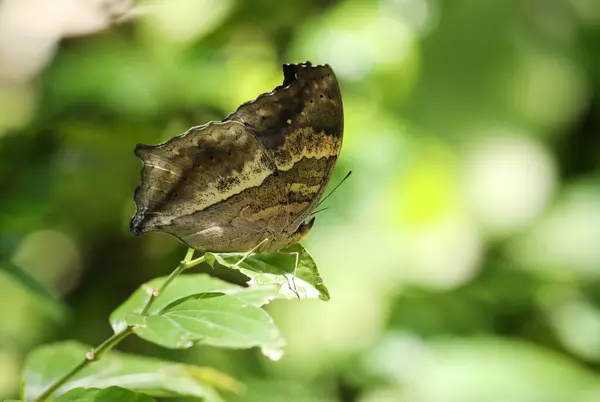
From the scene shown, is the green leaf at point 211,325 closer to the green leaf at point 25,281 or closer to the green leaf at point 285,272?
the green leaf at point 285,272

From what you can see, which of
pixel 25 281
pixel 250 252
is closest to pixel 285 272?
pixel 250 252

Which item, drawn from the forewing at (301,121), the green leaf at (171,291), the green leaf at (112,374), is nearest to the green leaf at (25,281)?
the green leaf at (112,374)

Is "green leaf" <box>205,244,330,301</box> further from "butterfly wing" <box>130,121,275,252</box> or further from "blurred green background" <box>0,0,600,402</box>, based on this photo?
"blurred green background" <box>0,0,600,402</box>

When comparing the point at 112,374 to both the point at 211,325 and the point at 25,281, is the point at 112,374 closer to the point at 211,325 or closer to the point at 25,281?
the point at 211,325

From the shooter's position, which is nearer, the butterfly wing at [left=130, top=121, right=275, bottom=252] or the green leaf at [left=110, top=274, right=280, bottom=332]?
the green leaf at [left=110, top=274, right=280, bottom=332]

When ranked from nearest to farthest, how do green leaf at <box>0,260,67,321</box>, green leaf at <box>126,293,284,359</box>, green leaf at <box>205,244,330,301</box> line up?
green leaf at <box>126,293,284,359</box>
green leaf at <box>205,244,330,301</box>
green leaf at <box>0,260,67,321</box>

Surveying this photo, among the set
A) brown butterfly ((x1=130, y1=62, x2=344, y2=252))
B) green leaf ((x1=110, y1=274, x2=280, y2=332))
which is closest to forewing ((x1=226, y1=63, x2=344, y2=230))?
brown butterfly ((x1=130, y1=62, x2=344, y2=252))
